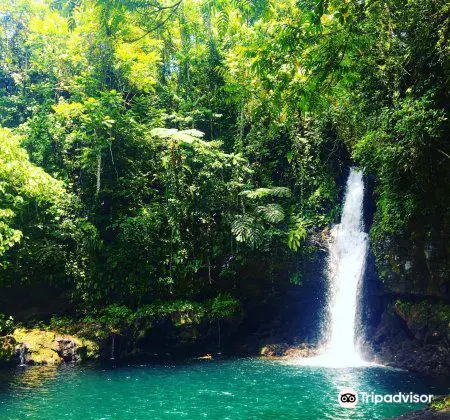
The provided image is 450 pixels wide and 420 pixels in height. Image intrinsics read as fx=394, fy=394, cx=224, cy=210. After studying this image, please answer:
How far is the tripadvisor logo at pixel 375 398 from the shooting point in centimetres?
880

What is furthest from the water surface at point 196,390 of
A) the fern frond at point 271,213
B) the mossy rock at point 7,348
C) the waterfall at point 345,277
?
the fern frond at point 271,213

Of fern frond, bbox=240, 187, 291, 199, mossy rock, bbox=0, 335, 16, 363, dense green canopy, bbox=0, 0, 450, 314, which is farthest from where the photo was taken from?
fern frond, bbox=240, 187, 291, 199

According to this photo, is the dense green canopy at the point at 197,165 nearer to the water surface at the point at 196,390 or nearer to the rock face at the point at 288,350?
the rock face at the point at 288,350

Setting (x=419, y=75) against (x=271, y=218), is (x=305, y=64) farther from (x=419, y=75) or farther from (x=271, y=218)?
(x=271, y=218)

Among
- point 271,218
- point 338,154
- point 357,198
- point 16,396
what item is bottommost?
point 16,396

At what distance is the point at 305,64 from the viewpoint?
5.21m

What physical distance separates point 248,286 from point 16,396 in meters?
9.25

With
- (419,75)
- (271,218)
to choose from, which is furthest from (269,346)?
(419,75)

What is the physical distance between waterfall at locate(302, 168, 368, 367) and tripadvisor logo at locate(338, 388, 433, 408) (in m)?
4.28

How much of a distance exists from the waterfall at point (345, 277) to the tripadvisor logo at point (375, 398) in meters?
4.28

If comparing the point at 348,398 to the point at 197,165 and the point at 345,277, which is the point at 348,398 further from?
the point at 197,165

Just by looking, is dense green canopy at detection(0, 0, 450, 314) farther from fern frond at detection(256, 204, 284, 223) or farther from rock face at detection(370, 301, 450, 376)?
rock face at detection(370, 301, 450, 376)

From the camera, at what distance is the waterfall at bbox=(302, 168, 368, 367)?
1439cm

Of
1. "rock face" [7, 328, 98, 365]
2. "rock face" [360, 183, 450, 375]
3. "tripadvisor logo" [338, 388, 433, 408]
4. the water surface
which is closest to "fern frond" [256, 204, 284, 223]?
"rock face" [360, 183, 450, 375]
